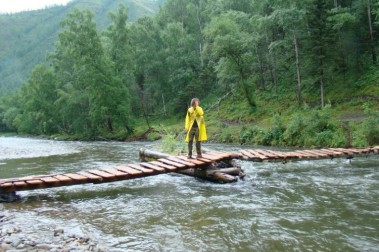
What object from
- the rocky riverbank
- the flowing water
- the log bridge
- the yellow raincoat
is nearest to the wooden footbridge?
the log bridge

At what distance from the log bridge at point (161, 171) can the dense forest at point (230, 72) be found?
9.23m

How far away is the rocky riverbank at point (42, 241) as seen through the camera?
6855 mm

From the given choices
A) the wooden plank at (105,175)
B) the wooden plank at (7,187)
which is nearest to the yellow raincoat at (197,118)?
the wooden plank at (105,175)

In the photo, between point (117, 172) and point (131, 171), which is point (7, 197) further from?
point (131, 171)

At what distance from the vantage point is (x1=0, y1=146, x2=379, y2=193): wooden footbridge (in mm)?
10859

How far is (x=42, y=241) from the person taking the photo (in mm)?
7316

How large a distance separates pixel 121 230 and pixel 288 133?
20194 mm

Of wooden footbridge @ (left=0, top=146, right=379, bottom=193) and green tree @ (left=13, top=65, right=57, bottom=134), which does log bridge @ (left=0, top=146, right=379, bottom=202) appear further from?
green tree @ (left=13, top=65, right=57, bottom=134)

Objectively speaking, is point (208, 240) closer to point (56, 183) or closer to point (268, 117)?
point (56, 183)

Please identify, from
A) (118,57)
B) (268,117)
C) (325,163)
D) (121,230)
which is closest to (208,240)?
(121,230)

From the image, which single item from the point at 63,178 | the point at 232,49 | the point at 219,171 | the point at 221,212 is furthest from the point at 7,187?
the point at 232,49

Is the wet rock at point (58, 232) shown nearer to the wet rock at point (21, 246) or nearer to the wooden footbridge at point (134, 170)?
the wet rock at point (21, 246)

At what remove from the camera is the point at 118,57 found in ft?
174

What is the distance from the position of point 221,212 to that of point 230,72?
32773 millimetres
